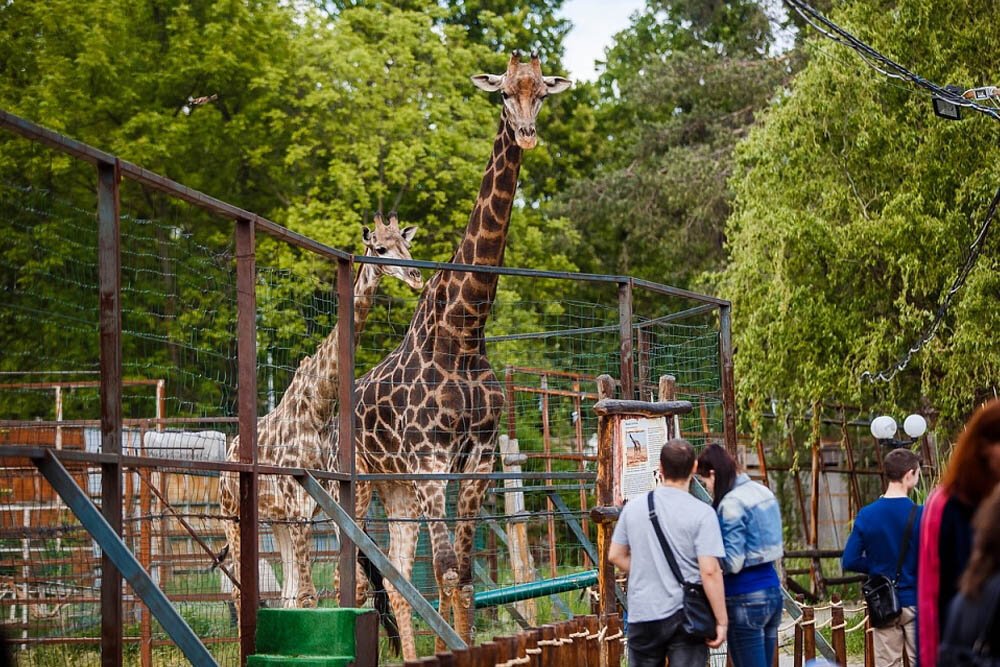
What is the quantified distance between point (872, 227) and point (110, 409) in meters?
14.3

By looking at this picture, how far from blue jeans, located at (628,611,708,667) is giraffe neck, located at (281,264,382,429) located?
504 centimetres

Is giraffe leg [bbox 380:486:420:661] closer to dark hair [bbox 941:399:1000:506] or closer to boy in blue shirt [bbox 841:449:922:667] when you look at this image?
boy in blue shirt [bbox 841:449:922:667]

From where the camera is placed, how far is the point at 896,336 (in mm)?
19188

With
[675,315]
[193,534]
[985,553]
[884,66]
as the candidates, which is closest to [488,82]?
[675,315]

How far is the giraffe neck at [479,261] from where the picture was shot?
1152 centimetres

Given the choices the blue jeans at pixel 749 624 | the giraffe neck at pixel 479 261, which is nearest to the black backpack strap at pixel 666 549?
the blue jeans at pixel 749 624

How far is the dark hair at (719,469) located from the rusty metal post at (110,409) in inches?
124

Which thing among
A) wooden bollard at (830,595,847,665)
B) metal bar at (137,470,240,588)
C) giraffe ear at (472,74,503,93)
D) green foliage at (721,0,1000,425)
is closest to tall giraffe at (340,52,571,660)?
giraffe ear at (472,74,503,93)

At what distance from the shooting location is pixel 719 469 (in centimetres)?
762

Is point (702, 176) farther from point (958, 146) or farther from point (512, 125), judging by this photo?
point (512, 125)

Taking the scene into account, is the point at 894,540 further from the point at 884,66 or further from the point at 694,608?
the point at 884,66

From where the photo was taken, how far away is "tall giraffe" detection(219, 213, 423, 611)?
11.6 m

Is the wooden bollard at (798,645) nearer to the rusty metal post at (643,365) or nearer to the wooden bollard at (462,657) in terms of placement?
the rusty metal post at (643,365)

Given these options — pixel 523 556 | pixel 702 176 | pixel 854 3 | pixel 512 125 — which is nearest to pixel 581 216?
pixel 702 176
